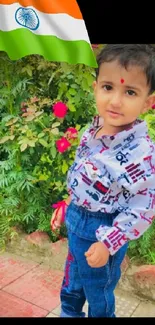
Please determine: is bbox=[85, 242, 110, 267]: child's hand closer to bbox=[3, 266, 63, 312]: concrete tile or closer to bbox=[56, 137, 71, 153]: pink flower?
bbox=[3, 266, 63, 312]: concrete tile

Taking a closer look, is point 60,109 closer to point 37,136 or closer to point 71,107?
point 71,107

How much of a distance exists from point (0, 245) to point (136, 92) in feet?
4.74

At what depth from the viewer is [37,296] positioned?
98.6 inches

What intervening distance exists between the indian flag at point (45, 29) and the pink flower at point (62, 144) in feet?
1.58

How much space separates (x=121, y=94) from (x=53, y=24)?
1.78ft

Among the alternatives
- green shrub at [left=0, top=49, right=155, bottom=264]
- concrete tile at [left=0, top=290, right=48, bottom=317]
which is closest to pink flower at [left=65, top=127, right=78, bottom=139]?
green shrub at [left=0, top=49, right=155, bottom=264]

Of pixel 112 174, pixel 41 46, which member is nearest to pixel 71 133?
pixel 41 46

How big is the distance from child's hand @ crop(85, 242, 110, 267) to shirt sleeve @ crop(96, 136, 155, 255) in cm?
4

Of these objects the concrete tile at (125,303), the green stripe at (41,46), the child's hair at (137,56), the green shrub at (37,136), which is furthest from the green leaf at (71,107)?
the concrete tile at (125,303)

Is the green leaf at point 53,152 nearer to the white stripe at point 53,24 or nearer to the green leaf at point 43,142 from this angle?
the green leaf at point 43,142

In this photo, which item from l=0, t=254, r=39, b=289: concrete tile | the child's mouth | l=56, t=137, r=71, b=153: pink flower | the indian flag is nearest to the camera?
the child's mouth

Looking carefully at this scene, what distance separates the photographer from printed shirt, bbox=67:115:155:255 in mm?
1917

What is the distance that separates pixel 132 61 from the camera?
1.91m
